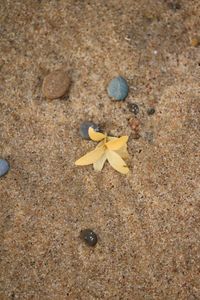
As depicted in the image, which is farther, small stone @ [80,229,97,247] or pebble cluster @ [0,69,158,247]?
Answer: pebble cluster @ [0,69,158,247]

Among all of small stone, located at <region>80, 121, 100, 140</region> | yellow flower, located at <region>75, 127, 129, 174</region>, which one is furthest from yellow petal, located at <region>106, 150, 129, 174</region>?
small stone, located at <region>80, 121, 100, 140</region>

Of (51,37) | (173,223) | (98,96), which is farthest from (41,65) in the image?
(173,223)

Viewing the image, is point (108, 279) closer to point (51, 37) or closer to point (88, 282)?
point (88, 282)

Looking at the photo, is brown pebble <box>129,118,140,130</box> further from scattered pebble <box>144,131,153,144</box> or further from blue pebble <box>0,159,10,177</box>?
blue pebble <box>0,159,10,177</box>

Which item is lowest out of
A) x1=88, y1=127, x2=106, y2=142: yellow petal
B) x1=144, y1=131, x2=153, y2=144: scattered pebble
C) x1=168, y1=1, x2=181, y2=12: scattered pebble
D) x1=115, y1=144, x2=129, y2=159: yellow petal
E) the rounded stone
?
x1=115, y1=144, x2=129, y2=159: yellow petal

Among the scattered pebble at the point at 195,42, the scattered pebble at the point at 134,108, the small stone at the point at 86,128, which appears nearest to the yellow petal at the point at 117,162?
the small stone at the point at 86,128

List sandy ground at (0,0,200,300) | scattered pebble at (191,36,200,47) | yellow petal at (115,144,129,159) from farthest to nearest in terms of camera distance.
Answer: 1. scattered pebble at (191,36,200,47)
2. yellow petal at (115,144,129,159)
3. sandy ground at (0,0,200,300)
